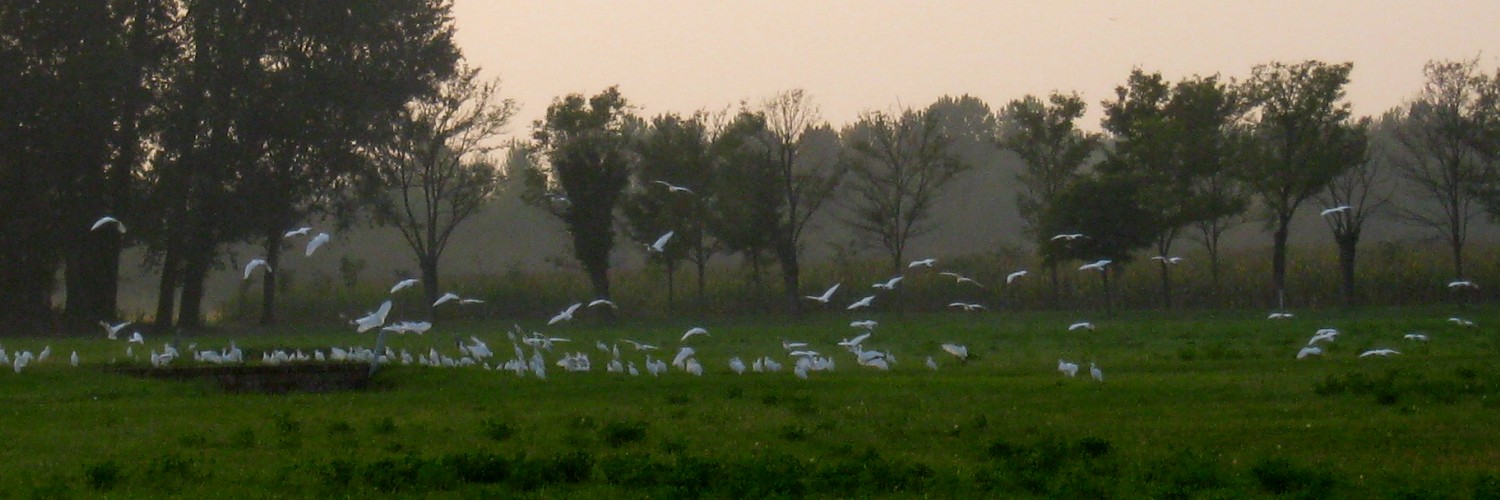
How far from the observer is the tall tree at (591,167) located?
6469 cm

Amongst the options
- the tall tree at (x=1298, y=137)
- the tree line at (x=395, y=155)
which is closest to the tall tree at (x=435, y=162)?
the tree line at (x=395, y=155)

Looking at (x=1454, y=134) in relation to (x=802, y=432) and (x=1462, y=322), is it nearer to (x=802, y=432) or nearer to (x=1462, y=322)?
(x=1462, y=322)

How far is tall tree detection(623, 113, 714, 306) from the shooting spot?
65750mm

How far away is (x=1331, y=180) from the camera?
5578cm

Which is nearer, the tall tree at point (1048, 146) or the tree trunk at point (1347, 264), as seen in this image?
the tree trunk at point (1347, 264)

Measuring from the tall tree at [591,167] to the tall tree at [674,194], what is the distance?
42.4 inches

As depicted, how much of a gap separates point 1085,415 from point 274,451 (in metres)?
10.5

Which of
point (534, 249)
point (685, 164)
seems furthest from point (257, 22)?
point (534, 249)

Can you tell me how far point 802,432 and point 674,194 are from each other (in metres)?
47.3

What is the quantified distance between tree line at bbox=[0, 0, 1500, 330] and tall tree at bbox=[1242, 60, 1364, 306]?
9 centimetres

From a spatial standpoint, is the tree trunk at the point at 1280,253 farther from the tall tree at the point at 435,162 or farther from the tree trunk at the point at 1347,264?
the tall tree at the point at 435,162

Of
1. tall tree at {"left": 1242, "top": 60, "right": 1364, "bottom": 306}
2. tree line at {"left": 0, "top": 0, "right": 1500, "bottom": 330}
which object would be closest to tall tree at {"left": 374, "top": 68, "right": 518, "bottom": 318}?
tree line at {"left": 0, "top": 0, "right": 1500, "bottom": 330}

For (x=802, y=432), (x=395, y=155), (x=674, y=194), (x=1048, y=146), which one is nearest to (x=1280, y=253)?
(x=1048, y=146)

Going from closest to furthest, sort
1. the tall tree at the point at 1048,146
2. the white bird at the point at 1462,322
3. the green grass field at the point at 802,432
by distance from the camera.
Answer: the green grass field at the point at 802,432, the white bird at the point at 1462,322, the tall tree at the point at 1048,146
